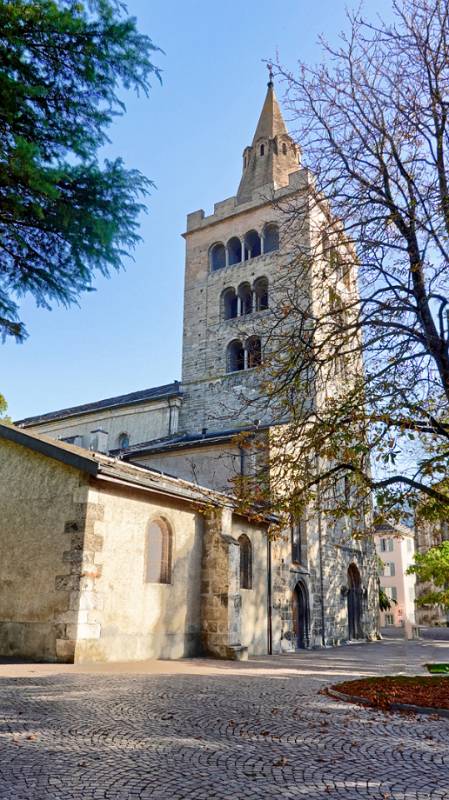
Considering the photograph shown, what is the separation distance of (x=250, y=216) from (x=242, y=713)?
30750mm

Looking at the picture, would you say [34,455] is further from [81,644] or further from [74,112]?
[74,112]

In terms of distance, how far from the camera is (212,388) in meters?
31.2

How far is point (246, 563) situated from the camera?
17625 mm

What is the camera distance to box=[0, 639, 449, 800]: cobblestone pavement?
13.2 feet

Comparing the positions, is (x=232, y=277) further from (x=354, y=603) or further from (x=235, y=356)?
(x=354, y=603)

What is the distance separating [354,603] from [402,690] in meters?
21.3

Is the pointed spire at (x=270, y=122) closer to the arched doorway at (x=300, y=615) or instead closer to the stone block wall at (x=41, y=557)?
the arched doorway at (x=300, y=615)

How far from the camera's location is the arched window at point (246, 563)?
687 inches

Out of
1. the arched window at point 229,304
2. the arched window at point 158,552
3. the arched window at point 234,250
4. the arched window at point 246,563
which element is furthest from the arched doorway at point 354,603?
the arched window at point 234,250

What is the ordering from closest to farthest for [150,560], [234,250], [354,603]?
[150,560]
[354,603]
[234,250]

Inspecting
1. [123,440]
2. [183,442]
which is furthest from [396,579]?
[183,442]

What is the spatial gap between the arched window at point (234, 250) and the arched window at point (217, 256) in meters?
0.49

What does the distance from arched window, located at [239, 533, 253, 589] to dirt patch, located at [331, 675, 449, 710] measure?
24.8 ft

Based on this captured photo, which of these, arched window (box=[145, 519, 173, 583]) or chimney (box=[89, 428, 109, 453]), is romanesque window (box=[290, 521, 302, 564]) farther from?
chimney (box=[89, 428, 109, 453])
